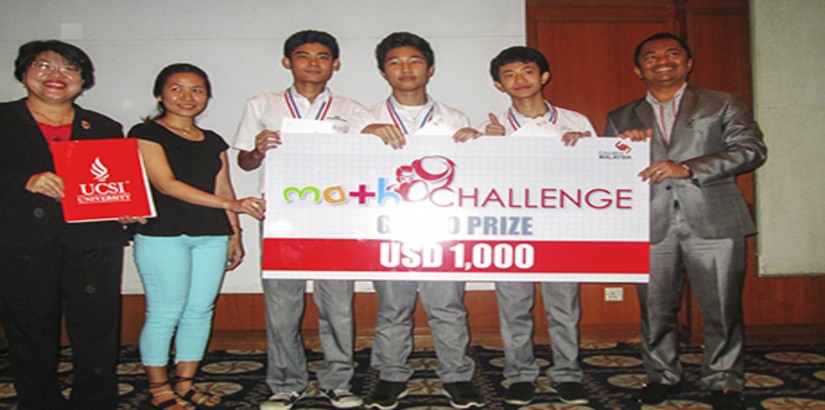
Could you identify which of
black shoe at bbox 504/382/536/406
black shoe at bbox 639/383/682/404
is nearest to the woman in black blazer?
black shoe at bbox 504/382/536/406

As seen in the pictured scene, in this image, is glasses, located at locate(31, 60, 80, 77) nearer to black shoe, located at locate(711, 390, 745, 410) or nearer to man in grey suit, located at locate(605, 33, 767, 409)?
man in grey suit, located at locate(605, 33, 767, 409)

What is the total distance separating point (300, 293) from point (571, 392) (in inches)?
49.9

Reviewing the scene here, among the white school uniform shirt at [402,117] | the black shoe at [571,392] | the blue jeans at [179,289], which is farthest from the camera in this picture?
the white school uniform shirt at [402,117]

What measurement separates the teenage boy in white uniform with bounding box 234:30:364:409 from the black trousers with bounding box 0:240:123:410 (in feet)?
2.01

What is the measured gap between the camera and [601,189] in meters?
2.21

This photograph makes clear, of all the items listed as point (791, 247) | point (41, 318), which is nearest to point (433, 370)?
point (41, 318)

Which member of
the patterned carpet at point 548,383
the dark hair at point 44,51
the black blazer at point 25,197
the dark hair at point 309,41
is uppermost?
the dark hair at point 309,41

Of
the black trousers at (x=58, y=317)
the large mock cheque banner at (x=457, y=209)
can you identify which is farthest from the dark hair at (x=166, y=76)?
the black trousers at (x=58, y=317)

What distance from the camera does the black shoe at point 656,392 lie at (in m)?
2.29

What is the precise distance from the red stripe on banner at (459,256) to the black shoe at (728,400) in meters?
0.63

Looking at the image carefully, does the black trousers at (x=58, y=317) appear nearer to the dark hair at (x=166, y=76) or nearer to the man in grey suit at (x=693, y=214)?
the dark hair at (x=166, y=76)

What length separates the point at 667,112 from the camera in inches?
95.9

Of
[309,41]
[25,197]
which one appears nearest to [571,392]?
[309,41]

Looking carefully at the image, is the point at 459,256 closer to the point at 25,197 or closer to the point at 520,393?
the point at 520,393
